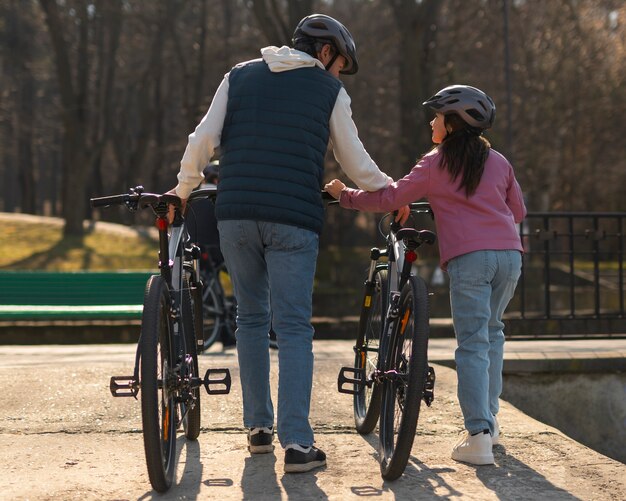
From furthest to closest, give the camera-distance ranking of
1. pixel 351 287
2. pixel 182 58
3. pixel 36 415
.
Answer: pixel 182 58 < pixel 351 287 < pixel 36 415

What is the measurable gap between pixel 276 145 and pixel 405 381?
1.07 m

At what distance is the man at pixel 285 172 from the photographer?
4520mm

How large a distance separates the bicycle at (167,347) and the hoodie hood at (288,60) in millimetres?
660

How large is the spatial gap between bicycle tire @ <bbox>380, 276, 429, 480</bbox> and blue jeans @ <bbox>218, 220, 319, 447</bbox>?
33 cm

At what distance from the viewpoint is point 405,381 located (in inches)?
176

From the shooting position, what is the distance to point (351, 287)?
2191cm

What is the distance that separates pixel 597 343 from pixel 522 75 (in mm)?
26729

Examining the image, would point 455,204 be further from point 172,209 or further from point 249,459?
point 249,459

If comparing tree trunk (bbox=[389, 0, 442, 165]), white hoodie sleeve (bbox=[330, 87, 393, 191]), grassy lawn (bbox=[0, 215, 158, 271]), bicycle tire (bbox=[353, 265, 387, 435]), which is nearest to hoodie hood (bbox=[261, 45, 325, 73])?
white hoodie sleeve (bbox=[330, 87, 393, 191])

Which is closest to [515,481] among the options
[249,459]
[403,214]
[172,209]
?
[249,459]

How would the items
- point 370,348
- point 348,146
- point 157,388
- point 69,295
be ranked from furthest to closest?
point 69,295 < point 370,348 < point 348,146 < point 157,388

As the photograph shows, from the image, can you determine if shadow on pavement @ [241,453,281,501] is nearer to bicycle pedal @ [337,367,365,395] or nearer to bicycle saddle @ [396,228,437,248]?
bicycle pedal @ [337,367,365,395]

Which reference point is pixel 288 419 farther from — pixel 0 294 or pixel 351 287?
pixel 351 287

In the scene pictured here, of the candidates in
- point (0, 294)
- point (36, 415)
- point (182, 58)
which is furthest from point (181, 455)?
point (182, 58)
